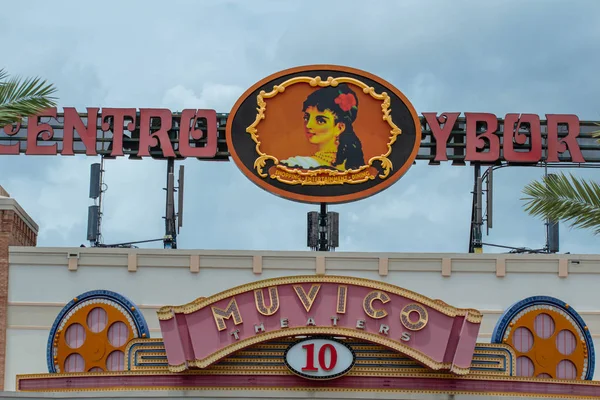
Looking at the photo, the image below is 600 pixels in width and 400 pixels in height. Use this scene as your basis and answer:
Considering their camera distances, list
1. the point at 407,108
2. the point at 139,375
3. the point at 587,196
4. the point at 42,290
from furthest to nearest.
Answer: the point at 407,108
the point at 42,290
the point at 139,375
the point at 587,196

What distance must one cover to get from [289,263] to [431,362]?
9.08 meters

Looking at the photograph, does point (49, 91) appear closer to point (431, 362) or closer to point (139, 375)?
point (139, 375)

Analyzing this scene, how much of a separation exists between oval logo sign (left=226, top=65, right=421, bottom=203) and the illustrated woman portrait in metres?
0.03

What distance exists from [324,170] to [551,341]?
938 centimetres

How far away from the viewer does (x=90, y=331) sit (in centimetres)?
3788

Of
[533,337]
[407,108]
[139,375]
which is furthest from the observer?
[407,108]

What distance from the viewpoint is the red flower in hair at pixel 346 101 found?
42781 millimetres

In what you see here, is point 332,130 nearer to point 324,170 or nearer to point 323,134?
point 323,134

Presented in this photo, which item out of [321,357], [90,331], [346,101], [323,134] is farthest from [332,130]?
[321,357]

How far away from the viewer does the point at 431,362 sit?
32.3 m

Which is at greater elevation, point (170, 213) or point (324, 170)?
point (324, 170)

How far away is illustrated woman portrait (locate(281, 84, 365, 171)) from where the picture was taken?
1656 inches

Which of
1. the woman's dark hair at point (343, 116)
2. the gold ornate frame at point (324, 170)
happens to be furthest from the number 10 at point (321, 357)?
the woman's dark hair at point (343, 116)

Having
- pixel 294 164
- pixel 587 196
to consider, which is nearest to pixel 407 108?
pixel 294 164
